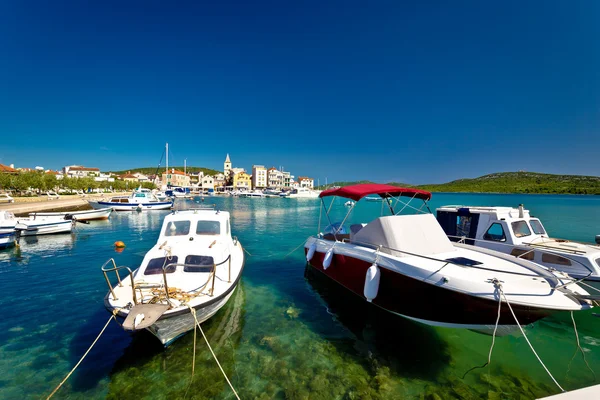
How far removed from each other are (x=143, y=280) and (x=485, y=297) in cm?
801

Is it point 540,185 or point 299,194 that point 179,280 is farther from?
point 540,185

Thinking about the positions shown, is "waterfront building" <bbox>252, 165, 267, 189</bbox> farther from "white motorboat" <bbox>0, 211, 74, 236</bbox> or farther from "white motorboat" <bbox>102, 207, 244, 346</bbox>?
"white motorboat" <bbox>102, 207, 244, 346</bbox>

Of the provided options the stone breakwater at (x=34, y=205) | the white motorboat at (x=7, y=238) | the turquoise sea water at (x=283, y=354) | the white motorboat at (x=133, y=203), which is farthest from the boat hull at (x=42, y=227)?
the white motorboat at (x=133, y=203)

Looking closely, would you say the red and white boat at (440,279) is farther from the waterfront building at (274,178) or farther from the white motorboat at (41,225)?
the waterfront building at (274,178)

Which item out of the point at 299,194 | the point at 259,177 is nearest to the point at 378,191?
the point at 299,194

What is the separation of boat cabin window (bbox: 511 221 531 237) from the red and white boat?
377 cm

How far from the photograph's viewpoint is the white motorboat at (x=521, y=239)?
790cm

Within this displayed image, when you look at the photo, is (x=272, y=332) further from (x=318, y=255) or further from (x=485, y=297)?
(x=485, y=297)

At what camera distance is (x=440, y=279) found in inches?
217

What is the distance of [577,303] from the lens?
4918mm

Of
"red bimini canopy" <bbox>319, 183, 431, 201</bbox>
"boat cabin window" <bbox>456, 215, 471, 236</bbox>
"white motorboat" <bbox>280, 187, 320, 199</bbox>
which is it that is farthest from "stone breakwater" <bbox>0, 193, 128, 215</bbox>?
"white motorboat" <bbox>280, 187, 320, 199</bbox>

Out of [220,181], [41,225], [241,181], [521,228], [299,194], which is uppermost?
[220,181]

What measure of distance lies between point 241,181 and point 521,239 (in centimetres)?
13514

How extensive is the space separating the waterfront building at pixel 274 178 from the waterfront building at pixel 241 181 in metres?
11.4
